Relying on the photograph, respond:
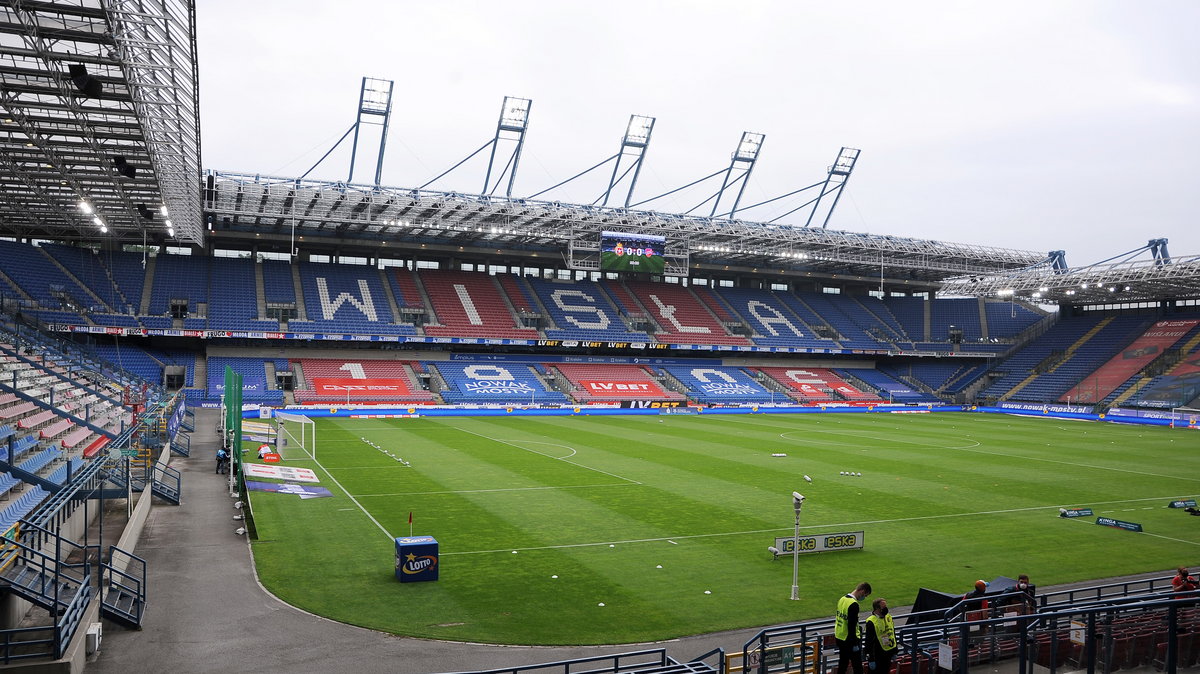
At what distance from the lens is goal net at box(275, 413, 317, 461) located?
32031mm

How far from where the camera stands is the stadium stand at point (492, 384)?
59.3 metres

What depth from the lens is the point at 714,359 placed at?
7481 cm

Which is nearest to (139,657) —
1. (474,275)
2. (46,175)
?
(46,175)

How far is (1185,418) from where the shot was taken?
55.4 m

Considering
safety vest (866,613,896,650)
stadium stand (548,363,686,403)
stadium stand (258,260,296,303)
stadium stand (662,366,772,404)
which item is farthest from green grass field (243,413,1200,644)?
stadium stand (662,366,772,404)

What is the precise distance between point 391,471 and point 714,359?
1933 inches

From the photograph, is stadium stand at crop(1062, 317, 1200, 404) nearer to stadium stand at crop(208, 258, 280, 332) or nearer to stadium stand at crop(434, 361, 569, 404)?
stadium stand at crop(434, 361, 569, 404)

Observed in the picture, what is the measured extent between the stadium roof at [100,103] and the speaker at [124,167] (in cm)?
3

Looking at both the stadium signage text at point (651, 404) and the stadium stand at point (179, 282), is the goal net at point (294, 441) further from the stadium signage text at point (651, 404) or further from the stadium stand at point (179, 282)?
the stadium signage text at point (651, 404)

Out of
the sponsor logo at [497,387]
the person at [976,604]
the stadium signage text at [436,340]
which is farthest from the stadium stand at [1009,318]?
the person at [976,604]

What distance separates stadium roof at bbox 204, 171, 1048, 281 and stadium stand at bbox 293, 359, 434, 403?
10254 mm

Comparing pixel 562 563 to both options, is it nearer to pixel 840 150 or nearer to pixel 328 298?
pixel 328 298

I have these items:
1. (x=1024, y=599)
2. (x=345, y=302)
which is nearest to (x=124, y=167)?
(x=1024, y=599)

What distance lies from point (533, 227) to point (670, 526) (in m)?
40.4
